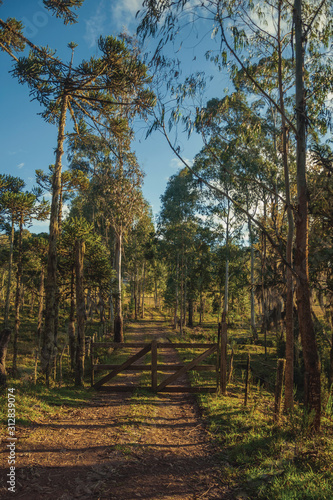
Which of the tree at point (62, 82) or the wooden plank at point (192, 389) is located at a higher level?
the tree at point (62, 82)

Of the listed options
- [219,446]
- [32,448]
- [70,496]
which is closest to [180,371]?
[219,446]

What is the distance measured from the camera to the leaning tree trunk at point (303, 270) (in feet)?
19.9

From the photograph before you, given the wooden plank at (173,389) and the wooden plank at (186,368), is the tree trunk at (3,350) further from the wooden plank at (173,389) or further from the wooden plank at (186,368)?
the wooden plank at (186,368)

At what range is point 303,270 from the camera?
6371 millimetres

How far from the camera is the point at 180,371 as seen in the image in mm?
8617

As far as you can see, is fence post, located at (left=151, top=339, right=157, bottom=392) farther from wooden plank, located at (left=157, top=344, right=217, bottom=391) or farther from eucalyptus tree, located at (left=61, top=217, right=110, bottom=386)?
eucalyptus tree, located at (left=61, top=217, right=110, bottom=386)

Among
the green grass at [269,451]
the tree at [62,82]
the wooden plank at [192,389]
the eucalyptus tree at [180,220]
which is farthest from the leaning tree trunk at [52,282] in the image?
the eucalyptus tree at [180,220]

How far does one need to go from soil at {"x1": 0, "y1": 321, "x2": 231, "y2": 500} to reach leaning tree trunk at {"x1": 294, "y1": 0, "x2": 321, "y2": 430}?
2377 millimetres

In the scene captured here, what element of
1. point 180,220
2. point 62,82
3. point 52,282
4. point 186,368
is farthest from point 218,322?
point 180,220

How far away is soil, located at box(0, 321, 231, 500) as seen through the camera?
3916mm

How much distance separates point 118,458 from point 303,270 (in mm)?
5085

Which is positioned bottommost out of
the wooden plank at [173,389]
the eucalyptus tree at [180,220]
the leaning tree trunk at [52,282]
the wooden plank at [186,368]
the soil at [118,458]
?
the wooden plank at [173,389]

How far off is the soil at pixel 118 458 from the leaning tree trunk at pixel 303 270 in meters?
2.38

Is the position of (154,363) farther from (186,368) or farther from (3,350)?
(3,350)
